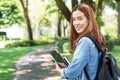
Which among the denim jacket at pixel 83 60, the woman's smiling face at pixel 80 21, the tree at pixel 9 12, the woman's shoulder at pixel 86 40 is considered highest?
the woman's smiling face at pixel 80 21

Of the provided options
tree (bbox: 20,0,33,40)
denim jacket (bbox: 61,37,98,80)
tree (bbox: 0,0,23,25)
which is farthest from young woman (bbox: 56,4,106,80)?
tree (bbox: 0,0,23,25)

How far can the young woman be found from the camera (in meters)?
3.04

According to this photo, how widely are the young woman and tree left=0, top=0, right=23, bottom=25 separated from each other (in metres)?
40.5

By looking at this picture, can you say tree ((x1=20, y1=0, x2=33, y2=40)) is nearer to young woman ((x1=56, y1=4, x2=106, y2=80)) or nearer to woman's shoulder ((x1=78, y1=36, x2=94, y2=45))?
young woman ((x1=56, y1=4, x2=106, y2=80))

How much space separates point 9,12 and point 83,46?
4215 centimetres

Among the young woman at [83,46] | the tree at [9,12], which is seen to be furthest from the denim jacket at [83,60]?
the tree at [9,12]

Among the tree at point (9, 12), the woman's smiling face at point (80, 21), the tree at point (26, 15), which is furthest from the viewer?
the tree at point (9, 12)

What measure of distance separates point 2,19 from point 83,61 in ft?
140

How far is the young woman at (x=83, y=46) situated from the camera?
9.98 ft

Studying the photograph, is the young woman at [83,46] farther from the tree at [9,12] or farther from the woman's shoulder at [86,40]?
the tree at [9,12]

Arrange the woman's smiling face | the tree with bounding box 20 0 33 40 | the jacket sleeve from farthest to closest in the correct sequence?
the tree with bounding box 20 0 33 40, the woman's smiling face, the jacket sleeve

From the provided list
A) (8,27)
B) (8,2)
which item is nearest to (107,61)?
(8,2)

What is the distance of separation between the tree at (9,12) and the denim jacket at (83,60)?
4068cm

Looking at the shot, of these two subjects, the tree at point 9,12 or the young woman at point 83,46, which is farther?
the tree at point 9,12
